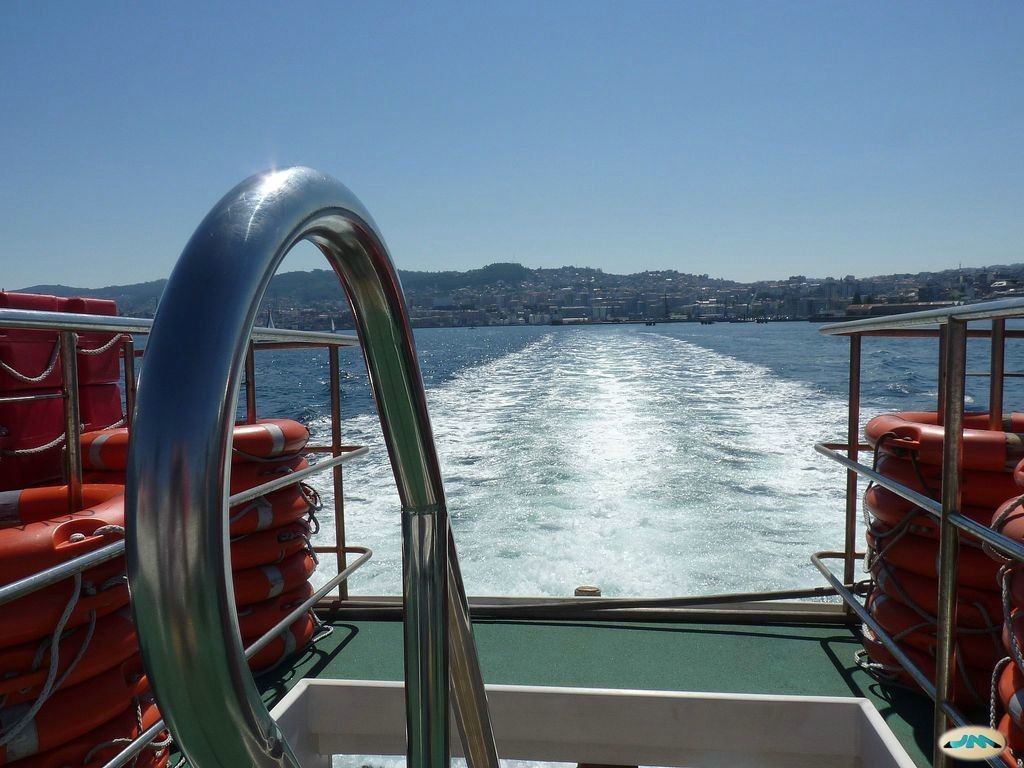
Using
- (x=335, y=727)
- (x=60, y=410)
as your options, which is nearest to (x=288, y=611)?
(x=335, y=727)

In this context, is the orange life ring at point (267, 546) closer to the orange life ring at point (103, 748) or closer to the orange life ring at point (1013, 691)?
the orange life ring at point (103, 748)

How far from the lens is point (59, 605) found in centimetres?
133

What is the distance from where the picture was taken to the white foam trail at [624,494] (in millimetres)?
4496

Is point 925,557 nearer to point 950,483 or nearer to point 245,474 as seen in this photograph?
point 950,483

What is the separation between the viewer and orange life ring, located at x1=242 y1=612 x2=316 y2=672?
2.21m

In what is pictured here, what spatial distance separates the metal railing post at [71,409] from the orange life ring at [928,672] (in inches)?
76.8

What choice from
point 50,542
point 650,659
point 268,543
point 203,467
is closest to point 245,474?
point 268,543

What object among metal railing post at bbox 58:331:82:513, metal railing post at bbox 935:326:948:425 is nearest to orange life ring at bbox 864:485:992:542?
metal railing post at bbox 935:326:948:425

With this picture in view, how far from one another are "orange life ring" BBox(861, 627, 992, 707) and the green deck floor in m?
0.05

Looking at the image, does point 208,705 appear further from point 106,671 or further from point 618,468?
point 618,468

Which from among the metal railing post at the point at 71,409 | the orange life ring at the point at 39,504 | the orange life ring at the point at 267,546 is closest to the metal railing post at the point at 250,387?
the orange life ring at the point at 267,546

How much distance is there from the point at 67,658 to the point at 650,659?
1.52 m

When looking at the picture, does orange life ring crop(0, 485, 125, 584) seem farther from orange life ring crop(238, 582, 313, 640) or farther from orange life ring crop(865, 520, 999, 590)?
orange life ring crop(865, 520, 999, 590)

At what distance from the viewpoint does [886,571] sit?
6.86 ft
